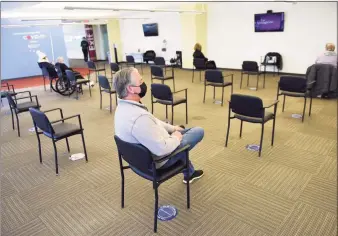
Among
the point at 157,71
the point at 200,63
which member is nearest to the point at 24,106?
the point at 157,71

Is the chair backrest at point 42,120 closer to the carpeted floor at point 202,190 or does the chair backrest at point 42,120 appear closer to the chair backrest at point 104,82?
the carpeted floor at point 202,190

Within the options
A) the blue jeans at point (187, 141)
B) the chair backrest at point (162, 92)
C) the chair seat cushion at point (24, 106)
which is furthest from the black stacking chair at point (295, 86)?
the chair seat cushion at point (24, 106)

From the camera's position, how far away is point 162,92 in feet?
13.5

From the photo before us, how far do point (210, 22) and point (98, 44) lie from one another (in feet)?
29.2

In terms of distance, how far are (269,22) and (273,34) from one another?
39cm

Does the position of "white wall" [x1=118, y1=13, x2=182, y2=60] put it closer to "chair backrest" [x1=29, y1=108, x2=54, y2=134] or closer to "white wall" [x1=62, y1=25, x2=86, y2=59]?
"white wall" [x1=62, y1=25, x2=86, y2=59]

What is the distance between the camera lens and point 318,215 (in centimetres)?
216

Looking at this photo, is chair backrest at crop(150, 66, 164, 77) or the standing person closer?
chair backrest at crop(150, 66, 164, 77)

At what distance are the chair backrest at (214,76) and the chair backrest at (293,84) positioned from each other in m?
1.20

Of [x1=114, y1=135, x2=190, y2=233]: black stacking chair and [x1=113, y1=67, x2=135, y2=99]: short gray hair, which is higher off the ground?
[x1=113, y1=67, x2=135, y2=99]: short gray hair

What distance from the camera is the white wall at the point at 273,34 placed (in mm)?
7469

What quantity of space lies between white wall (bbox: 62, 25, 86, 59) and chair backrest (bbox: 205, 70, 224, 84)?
42.9ft

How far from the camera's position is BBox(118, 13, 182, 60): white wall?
11109 mm

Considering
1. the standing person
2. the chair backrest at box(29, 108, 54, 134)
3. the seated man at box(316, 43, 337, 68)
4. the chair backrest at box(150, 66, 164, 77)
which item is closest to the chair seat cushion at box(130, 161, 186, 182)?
the chair backrest at box(29, 108, 54, 134)
